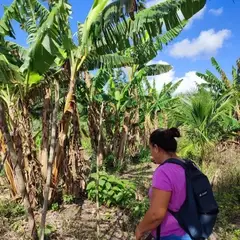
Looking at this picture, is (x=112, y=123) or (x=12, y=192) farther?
(x=112, y=123)

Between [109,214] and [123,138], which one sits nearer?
[109,214]

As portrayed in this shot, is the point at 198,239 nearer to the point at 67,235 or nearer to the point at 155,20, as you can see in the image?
the point at 67,235

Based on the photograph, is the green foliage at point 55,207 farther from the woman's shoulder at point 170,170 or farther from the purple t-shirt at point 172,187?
the woman's shoulder at point 170,170

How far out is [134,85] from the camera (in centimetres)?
1176

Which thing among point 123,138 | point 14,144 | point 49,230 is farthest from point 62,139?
point 123,138

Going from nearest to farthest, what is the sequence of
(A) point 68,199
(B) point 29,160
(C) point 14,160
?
1. (C) point 14,160
2. (B) point 29,160
3. (A) point 68,199

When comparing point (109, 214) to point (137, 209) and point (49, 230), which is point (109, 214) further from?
point (49, 230)

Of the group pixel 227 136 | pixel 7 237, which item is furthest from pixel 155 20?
pixel 227 136

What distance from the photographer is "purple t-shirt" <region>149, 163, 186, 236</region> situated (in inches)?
89.0

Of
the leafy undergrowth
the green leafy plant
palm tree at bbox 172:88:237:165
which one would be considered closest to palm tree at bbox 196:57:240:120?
palm tree at bbox 172:88:237:165

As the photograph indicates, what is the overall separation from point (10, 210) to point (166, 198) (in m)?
4.59

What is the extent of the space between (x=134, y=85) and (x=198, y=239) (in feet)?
31.6

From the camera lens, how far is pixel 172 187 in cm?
226

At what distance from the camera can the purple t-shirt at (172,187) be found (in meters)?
2.26
